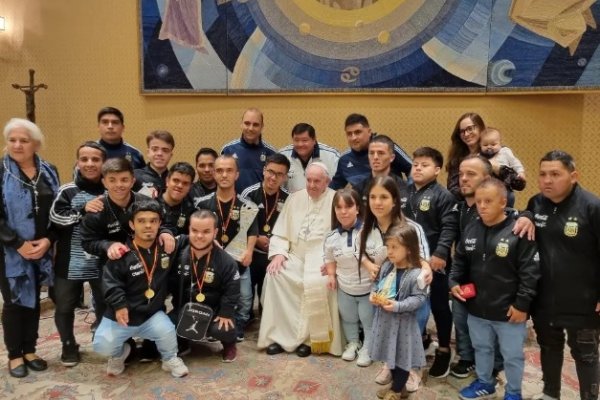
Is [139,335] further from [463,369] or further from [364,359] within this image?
[463,369]

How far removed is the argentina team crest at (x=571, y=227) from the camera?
258 cm

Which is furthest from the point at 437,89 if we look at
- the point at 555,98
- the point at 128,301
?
the point at 128,301

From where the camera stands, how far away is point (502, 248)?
275 cm

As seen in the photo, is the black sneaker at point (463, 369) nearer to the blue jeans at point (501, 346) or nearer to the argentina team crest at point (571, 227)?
the blue jeans at point (501, 346)

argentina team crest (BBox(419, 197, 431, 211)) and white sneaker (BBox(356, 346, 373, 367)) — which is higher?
argentina team crest (BBox(419, 197, 431, 211))

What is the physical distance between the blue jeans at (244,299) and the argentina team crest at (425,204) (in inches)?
57.6

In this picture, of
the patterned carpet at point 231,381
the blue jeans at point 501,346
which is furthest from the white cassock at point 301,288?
the blue jeans at point 501,346

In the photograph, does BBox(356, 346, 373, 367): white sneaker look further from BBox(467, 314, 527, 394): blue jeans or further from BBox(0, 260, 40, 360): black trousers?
BBox(0, 260, 40, 360): black trousers

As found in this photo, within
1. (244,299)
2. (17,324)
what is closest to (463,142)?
(244,299)

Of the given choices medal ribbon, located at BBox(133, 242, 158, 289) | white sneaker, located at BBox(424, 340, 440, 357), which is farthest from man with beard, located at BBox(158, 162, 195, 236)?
white sneaker, located at BBox(424, 340, 440, 357)

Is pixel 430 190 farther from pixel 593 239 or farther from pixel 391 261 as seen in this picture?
pixel 593 239

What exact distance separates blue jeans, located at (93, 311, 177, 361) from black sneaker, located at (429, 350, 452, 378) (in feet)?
5.59

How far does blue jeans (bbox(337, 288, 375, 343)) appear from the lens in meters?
3.35

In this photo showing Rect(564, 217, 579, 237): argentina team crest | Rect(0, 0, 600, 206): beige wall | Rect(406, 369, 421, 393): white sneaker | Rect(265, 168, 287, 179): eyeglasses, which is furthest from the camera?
Rect(0, 0, 600, 206): beige wall
